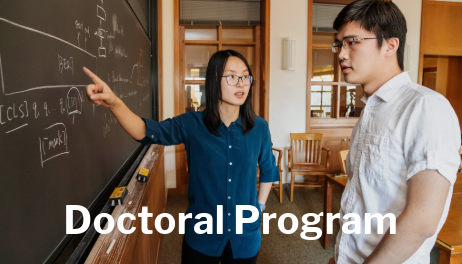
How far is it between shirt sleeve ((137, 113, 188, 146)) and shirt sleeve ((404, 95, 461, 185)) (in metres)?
0.87

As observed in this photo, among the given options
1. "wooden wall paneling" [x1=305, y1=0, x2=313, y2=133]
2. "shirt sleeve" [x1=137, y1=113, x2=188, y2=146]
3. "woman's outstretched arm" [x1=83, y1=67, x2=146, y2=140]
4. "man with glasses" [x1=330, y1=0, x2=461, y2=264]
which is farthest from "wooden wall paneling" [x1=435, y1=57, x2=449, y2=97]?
"woman's outstretched arm" [x1=83, y1=67, x2=146, y2=140]

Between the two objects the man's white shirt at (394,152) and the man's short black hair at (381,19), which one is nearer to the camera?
the man's white shirt at (394,152)

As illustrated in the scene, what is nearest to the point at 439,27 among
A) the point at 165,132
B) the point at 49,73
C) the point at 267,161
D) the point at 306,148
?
the point at 306,148

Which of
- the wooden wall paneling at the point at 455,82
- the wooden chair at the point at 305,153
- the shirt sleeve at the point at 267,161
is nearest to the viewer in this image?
the shirt sleeve at the point at 267,161

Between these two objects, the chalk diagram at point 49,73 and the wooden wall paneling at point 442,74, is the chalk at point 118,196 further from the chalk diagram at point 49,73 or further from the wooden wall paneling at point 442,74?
the wooden wall paneling at point 442,74

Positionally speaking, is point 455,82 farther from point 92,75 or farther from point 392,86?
point 92,75

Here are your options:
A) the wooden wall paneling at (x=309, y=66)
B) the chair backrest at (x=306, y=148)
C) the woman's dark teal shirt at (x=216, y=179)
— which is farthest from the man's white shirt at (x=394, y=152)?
the wooden wall paneling at (x=309, y=66)

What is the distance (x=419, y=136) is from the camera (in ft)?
2.48

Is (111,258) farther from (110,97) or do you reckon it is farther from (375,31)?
(375,31)

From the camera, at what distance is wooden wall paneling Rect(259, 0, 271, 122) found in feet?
Answer: 13.9

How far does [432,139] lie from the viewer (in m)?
0.73

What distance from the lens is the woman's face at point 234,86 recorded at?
→ 1.28 m

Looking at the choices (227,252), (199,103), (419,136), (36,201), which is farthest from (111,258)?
(199,103)

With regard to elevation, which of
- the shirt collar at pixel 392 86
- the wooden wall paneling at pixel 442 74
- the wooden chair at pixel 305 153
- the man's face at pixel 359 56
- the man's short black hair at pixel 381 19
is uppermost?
the wooden wall paneling at pixel 442 74
